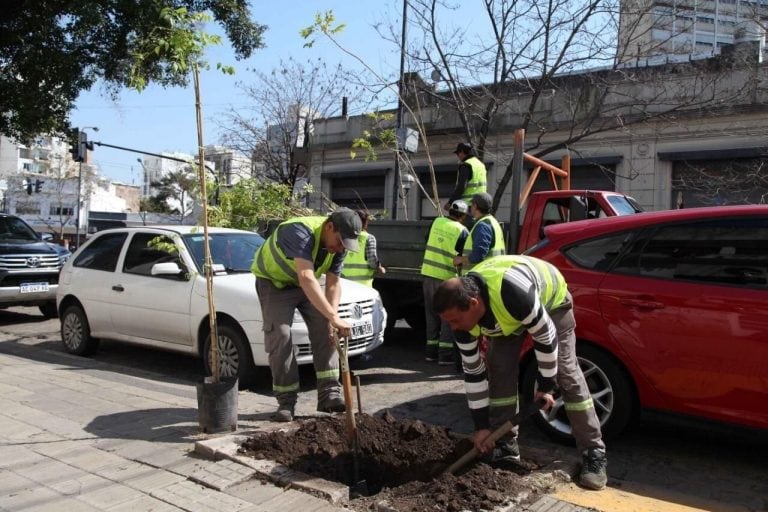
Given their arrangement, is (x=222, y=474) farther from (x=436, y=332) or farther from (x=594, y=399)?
(x=436, y=332)

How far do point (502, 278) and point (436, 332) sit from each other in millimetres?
4047

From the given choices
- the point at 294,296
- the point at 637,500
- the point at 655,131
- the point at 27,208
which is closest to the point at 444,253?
the point at 294,296

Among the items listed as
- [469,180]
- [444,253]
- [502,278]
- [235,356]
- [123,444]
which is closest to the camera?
[502,278]

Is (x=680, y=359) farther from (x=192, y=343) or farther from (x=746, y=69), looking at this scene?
(x=746, y=69)

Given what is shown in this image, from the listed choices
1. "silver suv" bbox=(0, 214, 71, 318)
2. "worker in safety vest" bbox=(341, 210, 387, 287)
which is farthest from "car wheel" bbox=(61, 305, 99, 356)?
"worker in safety vest" bbox=(341, 210, 387, 287)

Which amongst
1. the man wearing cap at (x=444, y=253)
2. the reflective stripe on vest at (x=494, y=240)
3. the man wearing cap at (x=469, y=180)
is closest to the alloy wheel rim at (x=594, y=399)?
the reflective stripe on vest at (x=494, y=240)

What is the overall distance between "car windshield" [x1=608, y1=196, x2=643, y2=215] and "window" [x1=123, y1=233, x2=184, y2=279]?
454 cm

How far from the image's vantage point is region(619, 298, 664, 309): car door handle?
3982mm

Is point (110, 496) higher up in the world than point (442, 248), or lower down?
lower down

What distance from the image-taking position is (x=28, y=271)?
9945 mm

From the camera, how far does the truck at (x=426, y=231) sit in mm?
6457

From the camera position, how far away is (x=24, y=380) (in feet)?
20.1

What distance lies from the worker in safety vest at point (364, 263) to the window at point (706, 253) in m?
3.36

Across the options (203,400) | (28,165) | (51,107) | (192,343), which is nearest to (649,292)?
(203,400)
